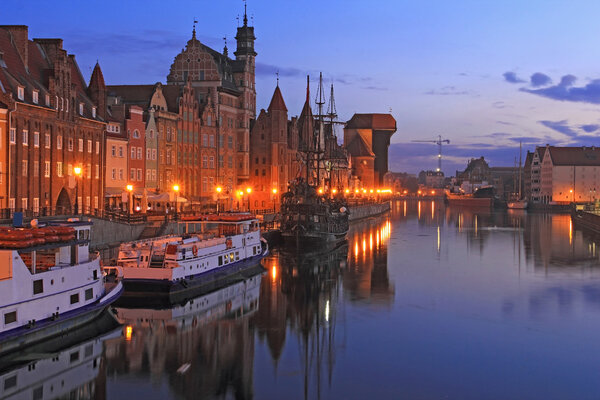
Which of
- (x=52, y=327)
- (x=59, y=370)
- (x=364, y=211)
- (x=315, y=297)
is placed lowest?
(x=59, y=370)

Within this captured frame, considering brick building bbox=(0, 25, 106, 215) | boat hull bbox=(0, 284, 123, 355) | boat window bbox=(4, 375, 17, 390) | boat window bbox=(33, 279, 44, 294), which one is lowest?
boat window bbox=(4, 375, 17, 390)

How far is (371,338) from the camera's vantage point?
123 ft

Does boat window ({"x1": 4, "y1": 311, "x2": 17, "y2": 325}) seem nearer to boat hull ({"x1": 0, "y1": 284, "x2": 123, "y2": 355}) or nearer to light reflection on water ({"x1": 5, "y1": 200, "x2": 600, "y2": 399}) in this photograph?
boat hull ({"x1": 0, "y1": 284, "x2": 123, "y2": 355})

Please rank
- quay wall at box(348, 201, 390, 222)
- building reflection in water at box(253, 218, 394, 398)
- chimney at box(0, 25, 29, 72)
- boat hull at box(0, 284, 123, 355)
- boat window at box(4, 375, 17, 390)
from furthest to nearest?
quay wall at box(348, 201, 390, 222) → chimney at box(0, 25, 29, 72) → building reflection in water at box(253, 218, 394, 398) → boat hull at box(0, 284, 123, 355) → boat window at box(4, 375, 17, 390)

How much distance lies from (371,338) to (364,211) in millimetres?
120152

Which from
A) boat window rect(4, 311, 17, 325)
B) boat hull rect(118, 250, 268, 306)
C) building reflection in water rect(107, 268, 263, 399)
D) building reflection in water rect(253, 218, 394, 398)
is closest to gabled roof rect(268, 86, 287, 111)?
building reflection in water rect(253, 218, 394, 398)

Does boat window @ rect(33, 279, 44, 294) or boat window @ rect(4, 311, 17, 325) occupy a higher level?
boat window @ rect(33, 279, 44, 294)

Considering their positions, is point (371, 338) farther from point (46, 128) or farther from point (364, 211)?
point (364, 211)

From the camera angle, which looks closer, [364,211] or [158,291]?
[158,291]

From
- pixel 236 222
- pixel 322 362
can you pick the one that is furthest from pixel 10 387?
pixel 236 222

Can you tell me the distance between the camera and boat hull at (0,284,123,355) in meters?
30.6

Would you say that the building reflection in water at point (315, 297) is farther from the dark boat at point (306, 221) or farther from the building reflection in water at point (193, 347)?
the dark boat at point (306, 221)

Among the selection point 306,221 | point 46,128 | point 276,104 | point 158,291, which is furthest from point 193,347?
point 276,104

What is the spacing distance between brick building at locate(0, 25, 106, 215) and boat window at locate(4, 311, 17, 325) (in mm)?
25468
